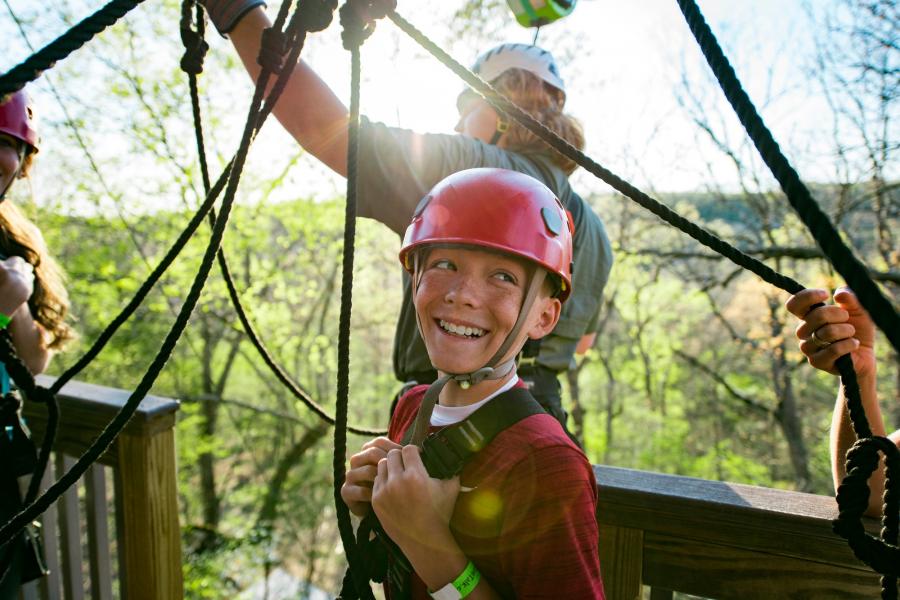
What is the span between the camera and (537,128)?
3.87 ft

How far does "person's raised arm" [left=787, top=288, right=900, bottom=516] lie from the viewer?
107 cm

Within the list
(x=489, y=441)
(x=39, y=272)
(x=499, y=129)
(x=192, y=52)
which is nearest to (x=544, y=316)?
(x=489, y=441)

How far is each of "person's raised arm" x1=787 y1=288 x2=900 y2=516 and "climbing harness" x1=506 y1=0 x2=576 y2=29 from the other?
1.53 metres

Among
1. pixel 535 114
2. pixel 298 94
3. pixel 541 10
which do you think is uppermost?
pixel 541 10

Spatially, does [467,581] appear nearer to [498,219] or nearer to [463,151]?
[498,219]

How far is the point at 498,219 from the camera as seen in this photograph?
1.31m

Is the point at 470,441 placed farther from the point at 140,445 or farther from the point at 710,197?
the point at 710,197

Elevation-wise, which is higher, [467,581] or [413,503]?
[413,503]

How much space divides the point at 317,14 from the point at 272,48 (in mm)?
122

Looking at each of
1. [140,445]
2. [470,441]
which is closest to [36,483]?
[140,445]

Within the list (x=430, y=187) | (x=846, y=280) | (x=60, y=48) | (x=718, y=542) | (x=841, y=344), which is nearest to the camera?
(x=846, y=280)

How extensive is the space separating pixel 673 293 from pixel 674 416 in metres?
5.11

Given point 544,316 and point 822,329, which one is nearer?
point 822,329

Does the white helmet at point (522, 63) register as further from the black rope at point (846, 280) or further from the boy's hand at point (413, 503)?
the boy's hand at point (413, 503)
